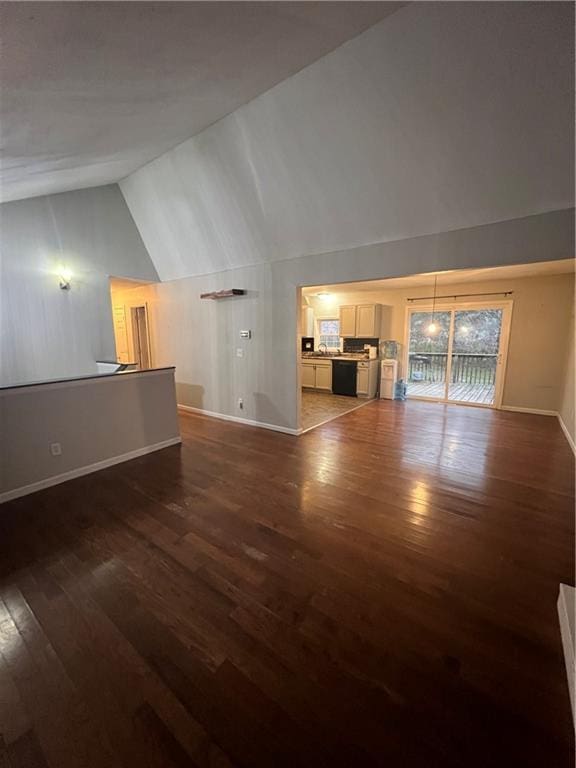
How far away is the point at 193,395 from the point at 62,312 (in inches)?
95.8

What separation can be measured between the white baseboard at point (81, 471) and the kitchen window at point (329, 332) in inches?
201

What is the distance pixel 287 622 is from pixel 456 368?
625 centimetres

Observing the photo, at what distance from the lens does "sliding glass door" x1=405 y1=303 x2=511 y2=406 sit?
595 cm

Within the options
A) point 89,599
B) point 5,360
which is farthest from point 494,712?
point 5,360

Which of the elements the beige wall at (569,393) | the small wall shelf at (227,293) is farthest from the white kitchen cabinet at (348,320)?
the beige wall at (569,393)

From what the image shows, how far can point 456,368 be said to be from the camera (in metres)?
6.47

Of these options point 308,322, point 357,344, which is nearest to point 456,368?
point 357,344

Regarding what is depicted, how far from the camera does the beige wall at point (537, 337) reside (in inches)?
206

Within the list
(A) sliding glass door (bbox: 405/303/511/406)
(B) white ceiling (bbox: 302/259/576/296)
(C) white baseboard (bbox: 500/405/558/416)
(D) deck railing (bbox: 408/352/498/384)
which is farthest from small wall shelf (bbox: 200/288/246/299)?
(C) white baseboard (bbox: 500/405/558/416)

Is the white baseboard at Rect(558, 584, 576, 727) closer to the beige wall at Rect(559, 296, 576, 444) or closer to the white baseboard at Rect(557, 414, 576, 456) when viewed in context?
the white baseboard at Rect(557, 414, 576, 456)

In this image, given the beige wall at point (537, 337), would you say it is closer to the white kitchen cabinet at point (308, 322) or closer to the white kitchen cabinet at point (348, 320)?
the white kitchen cabinet at point (348, 320)

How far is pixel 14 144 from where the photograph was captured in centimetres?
223

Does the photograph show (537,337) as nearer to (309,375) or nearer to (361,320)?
(361,320)

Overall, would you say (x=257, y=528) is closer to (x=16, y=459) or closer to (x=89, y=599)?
(x=89, y=599)
